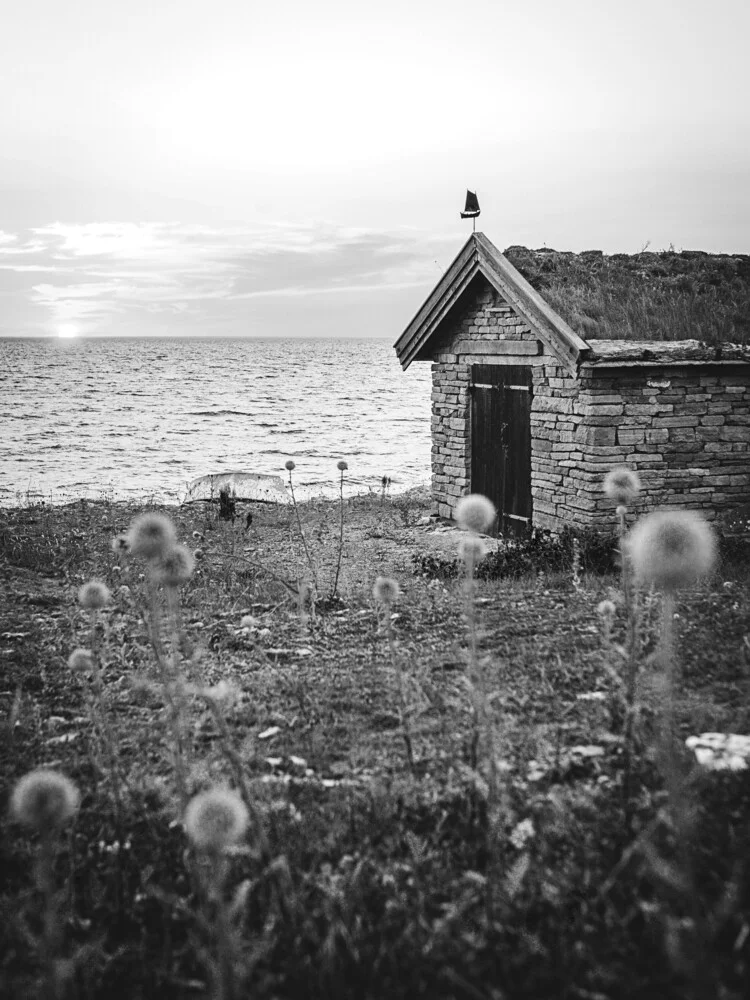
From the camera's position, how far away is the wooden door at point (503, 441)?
41.7 ft

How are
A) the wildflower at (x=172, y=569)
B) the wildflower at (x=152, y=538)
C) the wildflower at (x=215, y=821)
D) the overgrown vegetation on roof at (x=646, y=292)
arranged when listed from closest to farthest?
the wildflower at (x=215, y=821), the wildflower at (x=152, y=538), the wildflower at (x=172, y=569), the overgrown vegetation on roof at (x=646, y=292)

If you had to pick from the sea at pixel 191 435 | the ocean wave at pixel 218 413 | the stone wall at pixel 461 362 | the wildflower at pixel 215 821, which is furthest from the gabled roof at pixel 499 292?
the ocean wave at pixel 218 413

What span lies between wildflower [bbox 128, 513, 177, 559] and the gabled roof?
26.0 ft

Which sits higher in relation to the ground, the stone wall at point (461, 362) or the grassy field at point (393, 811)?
the stone wall at point (461, 362)

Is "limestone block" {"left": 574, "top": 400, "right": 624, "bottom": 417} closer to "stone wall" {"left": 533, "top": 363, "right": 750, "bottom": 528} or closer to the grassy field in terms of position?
→ "stone wall" {"left": 533, "top": 363, "right": 750, "bottom": 528}

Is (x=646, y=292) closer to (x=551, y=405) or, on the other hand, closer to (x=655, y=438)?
(x=551, y=405)

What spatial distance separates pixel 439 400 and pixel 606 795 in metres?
11.3

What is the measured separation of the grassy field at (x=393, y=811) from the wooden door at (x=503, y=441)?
4561 millimetres

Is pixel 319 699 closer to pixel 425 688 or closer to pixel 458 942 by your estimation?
pixel 425 688

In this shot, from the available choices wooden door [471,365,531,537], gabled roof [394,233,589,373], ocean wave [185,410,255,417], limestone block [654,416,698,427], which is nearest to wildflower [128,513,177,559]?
gabled roof [394,233,589,373]

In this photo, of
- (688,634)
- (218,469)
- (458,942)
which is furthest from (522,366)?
(218,469)

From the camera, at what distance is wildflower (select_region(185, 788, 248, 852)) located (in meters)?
2.44

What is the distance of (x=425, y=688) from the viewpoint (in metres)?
5.88

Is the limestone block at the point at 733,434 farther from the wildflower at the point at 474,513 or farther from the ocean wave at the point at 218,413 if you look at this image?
the ocean wave at the point at 218,413
